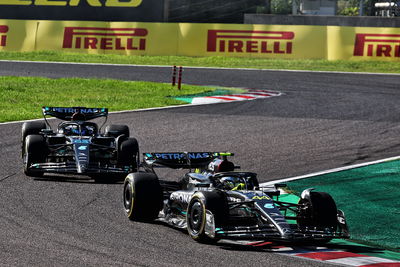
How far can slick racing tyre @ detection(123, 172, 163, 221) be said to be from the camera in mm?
10727

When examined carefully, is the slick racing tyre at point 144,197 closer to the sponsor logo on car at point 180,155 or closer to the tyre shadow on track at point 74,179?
the sponsor logo on car at point 180,155

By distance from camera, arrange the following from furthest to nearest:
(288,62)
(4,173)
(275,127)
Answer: (288,62) → (275,127) → (4,173)

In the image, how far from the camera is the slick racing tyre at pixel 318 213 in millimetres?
9961

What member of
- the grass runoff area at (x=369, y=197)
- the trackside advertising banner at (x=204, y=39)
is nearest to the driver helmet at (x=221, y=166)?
the grass runoff area at (x=369, y=197)

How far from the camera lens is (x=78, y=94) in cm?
2677

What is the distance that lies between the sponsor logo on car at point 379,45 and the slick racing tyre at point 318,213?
26.6 m

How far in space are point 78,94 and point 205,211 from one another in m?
17.9

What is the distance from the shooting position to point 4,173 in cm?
1402

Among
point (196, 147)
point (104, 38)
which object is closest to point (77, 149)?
point (196, 147)

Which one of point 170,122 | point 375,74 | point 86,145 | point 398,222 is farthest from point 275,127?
point 375,74

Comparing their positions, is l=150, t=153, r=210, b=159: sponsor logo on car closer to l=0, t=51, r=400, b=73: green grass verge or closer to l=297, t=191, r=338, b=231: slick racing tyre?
l=297, t=191, r=338, b=231: slick racing tyre

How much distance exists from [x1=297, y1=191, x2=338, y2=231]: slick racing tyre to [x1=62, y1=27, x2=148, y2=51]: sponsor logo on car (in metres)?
29.2

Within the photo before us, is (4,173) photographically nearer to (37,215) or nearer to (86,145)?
(86,145)

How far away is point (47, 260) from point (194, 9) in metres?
35.6
